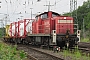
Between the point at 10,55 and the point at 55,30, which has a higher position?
the point at 55,30

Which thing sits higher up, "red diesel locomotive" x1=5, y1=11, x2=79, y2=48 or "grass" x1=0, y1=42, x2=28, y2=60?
"red diesel locomotive" x1=5, y1=11, x2=79, y2=48

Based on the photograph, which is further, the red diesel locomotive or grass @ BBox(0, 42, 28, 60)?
the red diesel locomotive

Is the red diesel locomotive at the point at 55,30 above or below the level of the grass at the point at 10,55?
above

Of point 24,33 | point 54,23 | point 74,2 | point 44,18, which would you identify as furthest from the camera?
point 74,2

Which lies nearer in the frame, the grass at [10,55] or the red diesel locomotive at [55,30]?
the grass at [10,55]

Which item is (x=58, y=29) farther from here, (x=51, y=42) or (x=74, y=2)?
(x=74, y=2)

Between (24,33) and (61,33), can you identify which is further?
(24,33)

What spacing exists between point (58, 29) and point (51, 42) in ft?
4.25

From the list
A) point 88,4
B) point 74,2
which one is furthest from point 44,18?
point 88,4

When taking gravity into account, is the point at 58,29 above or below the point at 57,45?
above

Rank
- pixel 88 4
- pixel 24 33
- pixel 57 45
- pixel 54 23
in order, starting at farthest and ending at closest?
pixel 88 4 < pixel 24 33 < pixel 54 23 < pixel 57 45

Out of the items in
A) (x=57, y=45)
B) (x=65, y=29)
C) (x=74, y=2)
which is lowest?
(x=57, y=45)

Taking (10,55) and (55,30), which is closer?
(10,55)

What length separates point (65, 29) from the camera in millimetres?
19844
